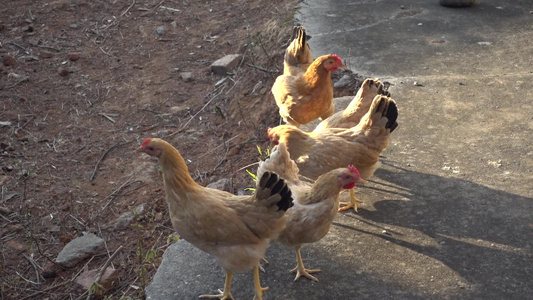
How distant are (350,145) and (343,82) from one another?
2156 millimetres

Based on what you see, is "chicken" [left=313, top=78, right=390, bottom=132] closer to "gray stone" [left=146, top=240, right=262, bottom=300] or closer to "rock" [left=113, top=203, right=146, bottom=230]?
"gray stone" [left=146, top=240, right=262, bottom=300]

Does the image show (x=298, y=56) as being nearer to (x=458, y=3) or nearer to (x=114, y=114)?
(x=114, y=114)

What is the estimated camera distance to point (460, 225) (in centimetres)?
440

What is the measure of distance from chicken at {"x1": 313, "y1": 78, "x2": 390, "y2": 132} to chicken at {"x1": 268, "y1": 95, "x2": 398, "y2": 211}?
0.36 metres

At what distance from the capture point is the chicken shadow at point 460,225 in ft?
12.8

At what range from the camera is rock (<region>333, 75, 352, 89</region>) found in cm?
668

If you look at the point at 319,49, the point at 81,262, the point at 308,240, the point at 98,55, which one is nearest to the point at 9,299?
the point at 81,262

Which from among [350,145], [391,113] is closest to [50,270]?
[350,145]

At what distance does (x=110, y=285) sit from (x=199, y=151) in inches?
94.3

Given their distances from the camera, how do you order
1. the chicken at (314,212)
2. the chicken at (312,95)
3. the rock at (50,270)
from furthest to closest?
the chicken at (312,95), the rock at (50,270), the chicken at (314,212)

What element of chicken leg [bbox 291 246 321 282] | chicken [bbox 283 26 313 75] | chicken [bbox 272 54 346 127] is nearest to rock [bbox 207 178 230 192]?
chicken [bbox 272 54 346 127]

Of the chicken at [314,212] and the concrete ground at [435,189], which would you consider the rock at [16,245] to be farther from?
the chicken at [314,212]

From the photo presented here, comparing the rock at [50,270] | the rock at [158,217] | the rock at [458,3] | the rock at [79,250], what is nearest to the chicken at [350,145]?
the rock at [158,217]

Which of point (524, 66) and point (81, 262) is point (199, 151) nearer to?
point (81, 262)
